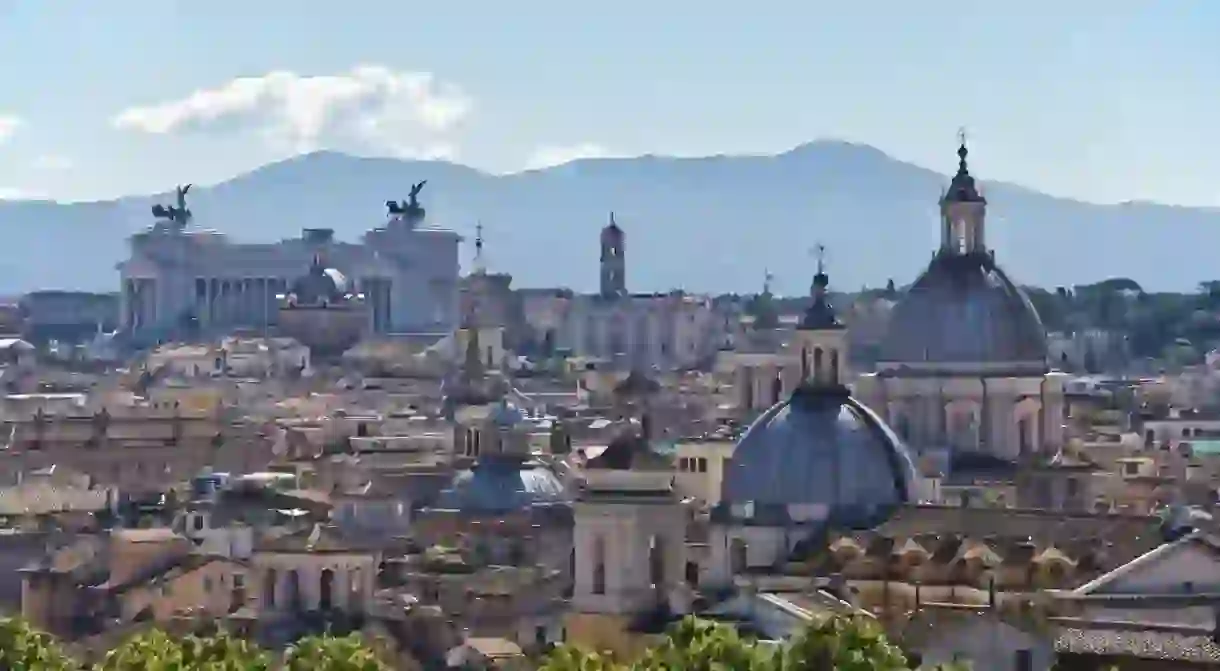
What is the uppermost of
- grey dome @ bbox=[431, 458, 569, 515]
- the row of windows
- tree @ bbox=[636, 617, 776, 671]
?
the row of windows

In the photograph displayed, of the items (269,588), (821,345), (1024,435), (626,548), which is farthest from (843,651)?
(1024,435)

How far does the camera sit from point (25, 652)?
172 ft

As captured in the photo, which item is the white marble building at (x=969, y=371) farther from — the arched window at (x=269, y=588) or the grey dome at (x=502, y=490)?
the arched window at (x=269, y=588)

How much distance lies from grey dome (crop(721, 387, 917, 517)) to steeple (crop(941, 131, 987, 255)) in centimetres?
2032

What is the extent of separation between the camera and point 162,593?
70.2 m

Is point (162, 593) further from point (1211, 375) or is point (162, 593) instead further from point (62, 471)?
point (1211, 375)

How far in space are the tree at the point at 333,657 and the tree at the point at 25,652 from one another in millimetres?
2839

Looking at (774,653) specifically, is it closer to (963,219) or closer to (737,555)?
(737,555)

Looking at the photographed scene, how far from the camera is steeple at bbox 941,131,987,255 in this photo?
8956cm

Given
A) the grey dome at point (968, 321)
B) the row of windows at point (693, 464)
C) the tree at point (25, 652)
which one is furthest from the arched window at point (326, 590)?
the grey dome at point (968, 321)

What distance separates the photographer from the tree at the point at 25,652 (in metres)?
51.6

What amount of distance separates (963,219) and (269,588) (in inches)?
999

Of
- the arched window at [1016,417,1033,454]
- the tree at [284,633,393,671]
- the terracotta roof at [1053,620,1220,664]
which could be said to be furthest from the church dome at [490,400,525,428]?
the terracotta roof at [1053,620,1220,664]

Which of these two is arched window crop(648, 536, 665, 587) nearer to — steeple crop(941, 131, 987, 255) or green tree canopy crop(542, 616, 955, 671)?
green tree canopy crop(542, 616, 955, 671)
